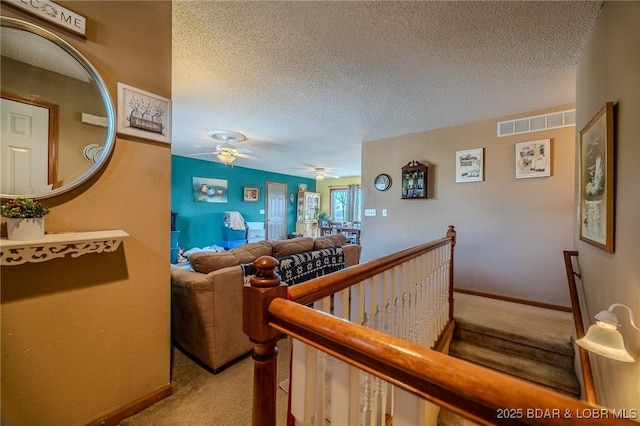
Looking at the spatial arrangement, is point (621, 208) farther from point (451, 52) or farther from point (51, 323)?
point (51, 323)

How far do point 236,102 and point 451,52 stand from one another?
7.09 ft

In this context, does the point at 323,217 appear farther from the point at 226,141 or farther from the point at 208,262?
the point at 208,262

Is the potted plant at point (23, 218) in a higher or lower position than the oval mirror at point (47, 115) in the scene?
lower

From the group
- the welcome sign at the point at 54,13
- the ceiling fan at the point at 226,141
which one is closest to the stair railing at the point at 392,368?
the welcome sign at the point at 54,13

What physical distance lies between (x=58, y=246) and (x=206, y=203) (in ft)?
18.3

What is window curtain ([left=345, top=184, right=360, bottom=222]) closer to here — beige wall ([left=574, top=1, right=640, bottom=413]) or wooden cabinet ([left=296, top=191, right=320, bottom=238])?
wooden cabinet ([left=296, top=191, right=320, bottom=238])

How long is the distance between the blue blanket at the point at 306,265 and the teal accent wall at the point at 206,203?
14.0 ft

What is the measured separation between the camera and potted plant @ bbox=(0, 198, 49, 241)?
107 cm

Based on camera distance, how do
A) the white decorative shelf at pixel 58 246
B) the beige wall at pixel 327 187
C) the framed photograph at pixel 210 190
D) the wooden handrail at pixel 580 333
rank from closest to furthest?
the white decorative shelf at pixel 58 246 → the wooden handrail at pixel 580 333 → the framed photograph at pixel 210 190 → the beige wall at pixel 327 187

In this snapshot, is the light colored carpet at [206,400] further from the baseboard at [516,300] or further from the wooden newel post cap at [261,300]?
the baseboard at [516,300]

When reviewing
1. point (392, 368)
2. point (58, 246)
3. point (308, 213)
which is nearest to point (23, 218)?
point (58, 246)

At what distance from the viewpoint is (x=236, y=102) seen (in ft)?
9.77

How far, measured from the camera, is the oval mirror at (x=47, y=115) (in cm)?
114

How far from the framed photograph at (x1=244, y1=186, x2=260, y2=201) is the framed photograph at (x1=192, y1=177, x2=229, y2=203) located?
1.85 ft
